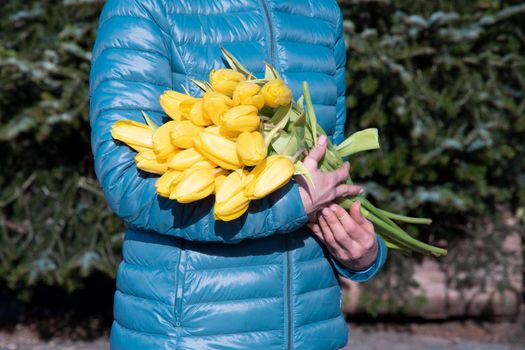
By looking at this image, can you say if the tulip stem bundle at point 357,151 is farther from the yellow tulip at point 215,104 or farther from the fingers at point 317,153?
the yellow tulip at point 215,104

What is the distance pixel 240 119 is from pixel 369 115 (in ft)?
8.49

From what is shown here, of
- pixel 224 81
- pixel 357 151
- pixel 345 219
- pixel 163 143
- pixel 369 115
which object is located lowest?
pixel 369 115

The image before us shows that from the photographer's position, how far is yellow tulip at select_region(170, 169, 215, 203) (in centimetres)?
146

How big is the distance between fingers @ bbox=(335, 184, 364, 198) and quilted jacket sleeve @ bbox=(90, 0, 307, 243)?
123 mm

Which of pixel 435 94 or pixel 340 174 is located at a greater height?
pixel 340 174

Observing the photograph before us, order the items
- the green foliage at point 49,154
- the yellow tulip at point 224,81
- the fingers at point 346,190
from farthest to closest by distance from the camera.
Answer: the green foliage at point 49,154 → the fingers at point 346,190 → the yellow tulip at point 224,81

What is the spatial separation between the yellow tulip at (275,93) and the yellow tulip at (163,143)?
0.20 metres

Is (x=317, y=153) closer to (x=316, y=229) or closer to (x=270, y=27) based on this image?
(x=316, y=229)

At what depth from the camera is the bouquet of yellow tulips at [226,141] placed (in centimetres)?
147

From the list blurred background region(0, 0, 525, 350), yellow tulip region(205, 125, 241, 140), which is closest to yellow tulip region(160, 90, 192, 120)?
yellow tulip region(205, 125, 241, 140)

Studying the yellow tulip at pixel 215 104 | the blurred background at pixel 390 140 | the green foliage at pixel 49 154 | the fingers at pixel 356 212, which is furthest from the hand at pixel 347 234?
the green foliage at pixel 49 154

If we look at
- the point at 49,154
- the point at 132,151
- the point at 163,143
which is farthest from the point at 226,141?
the point at 49,154

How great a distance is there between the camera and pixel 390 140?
4125mm

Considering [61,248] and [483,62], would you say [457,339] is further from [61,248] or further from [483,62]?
[61,248]
